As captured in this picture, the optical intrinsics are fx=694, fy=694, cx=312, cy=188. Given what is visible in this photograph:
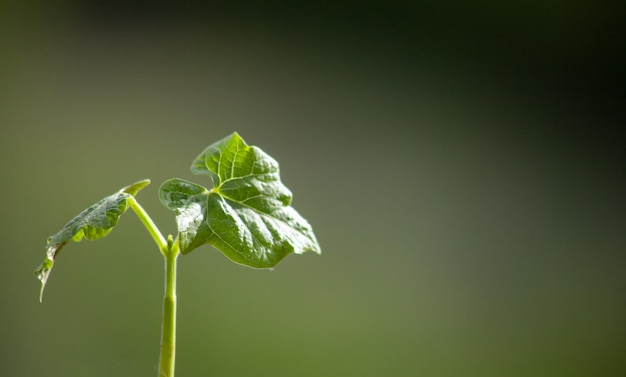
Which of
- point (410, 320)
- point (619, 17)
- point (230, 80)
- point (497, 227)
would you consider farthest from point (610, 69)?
point (230, 80)

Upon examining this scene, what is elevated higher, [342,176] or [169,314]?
[342,176]

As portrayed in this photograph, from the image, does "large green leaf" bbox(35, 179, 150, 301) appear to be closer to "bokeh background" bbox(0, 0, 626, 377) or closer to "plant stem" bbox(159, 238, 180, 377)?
"plant stem" bbox(159, 238, 180, 377)

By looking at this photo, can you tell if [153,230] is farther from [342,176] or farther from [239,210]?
[342,176]

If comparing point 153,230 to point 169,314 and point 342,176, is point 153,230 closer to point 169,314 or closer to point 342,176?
point 169,314

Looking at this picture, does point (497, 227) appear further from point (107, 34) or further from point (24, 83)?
point (24, 83)

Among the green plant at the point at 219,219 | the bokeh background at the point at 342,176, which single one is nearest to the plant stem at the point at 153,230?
the green plant at the point at 219,219

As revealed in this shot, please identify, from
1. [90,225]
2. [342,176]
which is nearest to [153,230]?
[90,225]

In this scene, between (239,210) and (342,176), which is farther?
(342,176)
